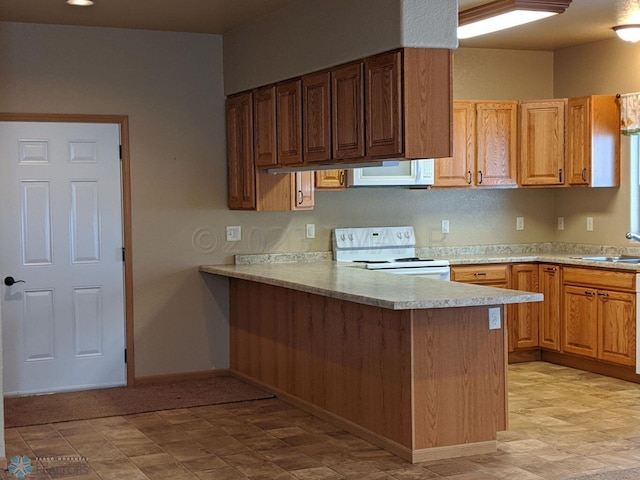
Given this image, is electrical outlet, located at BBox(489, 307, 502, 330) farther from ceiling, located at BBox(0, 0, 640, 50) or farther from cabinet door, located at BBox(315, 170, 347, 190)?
cabinet door, located at BBox(315, 170, 347, 190)

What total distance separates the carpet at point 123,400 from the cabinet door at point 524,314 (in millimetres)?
2273

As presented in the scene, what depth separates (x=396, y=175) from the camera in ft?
23.2

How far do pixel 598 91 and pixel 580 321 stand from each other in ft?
6.44

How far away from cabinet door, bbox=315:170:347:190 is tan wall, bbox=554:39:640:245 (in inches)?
89.6

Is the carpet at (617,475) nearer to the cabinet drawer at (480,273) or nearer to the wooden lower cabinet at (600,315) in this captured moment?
the wooden lower cabinet at (600,315)

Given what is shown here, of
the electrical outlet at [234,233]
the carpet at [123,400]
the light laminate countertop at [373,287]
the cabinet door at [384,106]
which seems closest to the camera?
the light laminate countertop at [373,287]

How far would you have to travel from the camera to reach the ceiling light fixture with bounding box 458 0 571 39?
5555mm

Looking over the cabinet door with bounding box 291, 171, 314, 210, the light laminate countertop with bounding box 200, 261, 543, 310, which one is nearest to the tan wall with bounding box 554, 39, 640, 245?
the light laminate countertop with bounding box 200, 261, 543, 310

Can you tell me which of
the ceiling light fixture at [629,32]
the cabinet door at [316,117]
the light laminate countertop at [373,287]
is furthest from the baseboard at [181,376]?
the ceiling light fixture at [629,32]

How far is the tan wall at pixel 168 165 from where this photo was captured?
6.46 m

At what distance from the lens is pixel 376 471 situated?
4508 millimetres

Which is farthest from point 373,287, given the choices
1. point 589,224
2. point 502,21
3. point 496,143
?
point 589,224

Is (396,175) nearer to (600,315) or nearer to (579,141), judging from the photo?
(579,141)

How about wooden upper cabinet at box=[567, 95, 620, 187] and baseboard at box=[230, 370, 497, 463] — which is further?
wooden upper cabinet at box=[567, 95, 620, 187]
